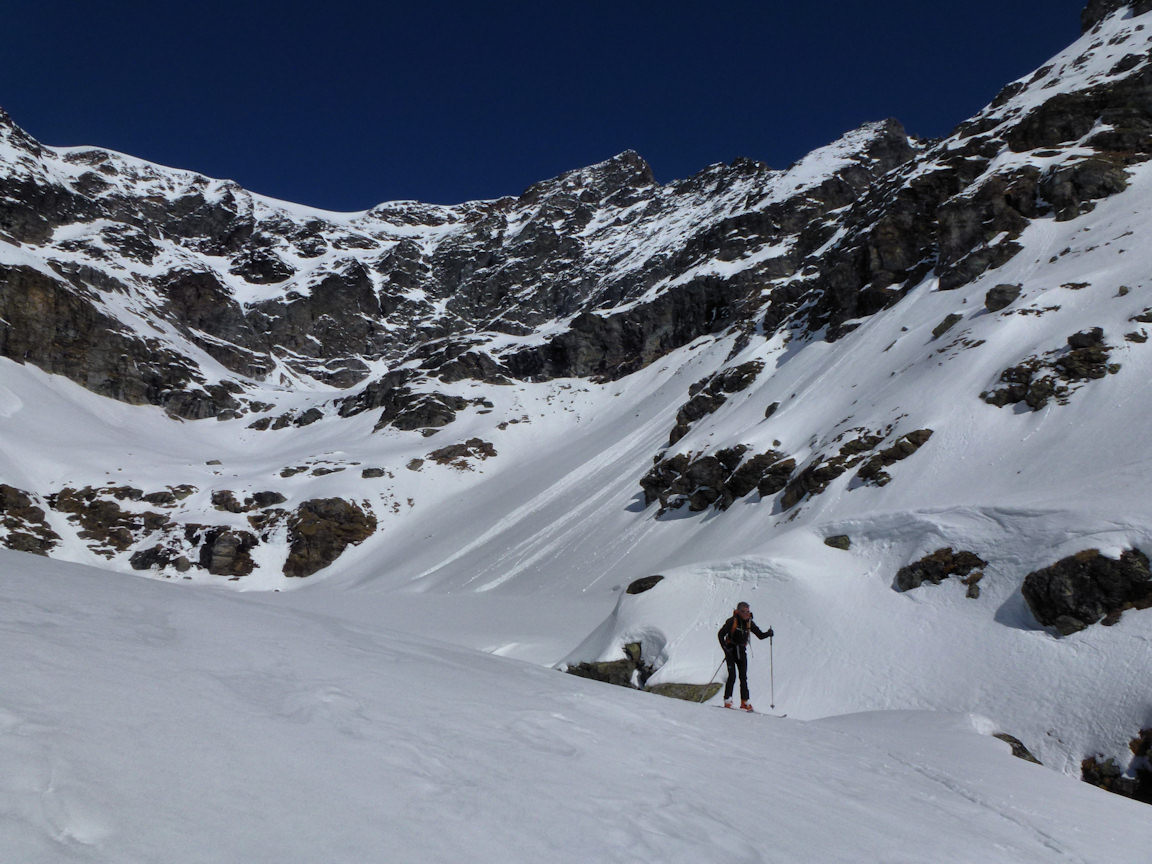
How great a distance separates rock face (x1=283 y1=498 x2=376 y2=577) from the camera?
48.6 m

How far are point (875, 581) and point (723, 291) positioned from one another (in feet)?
200

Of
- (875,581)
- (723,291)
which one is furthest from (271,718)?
(723,291)

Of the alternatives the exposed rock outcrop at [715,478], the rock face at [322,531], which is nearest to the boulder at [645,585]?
the exposed rock outcrop at [715,478]

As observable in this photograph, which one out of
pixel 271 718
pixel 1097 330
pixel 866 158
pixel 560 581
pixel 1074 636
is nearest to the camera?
pixel 271 718

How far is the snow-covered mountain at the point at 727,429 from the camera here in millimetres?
11734

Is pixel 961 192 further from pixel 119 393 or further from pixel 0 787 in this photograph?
pixel 119 393

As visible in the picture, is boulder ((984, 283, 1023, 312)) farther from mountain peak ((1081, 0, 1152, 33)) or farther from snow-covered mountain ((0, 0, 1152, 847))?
mountain peak ((1081, 0, 1152, 33))

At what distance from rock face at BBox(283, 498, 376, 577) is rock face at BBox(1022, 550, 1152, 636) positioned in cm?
4621

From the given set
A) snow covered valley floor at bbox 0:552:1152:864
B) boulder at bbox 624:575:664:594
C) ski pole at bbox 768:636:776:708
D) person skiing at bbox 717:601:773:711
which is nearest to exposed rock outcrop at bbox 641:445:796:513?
boulder at bbox 624:575:664:594

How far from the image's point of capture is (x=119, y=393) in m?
70.9

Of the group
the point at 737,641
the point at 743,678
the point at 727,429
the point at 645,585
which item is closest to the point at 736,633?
the point at 737,641

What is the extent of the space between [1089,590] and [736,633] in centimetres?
562

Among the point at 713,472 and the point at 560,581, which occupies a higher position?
the point at 713,472

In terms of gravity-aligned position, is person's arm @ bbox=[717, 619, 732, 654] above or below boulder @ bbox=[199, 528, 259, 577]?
above
